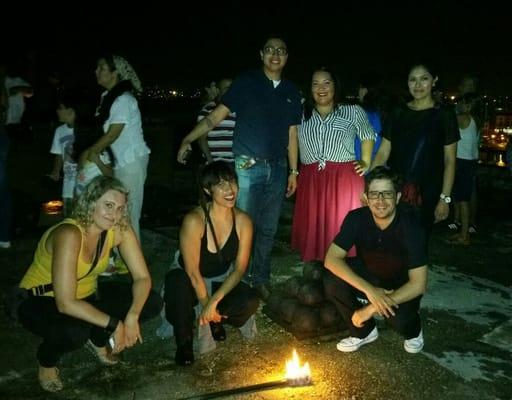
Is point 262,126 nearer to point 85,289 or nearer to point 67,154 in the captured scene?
point 85,289

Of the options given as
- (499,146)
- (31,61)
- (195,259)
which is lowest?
(195,259)

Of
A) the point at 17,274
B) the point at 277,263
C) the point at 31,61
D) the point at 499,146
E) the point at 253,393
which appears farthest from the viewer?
the point at 499,146

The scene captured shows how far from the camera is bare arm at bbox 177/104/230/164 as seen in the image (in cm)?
440

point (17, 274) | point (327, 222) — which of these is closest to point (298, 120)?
point (327, 222)

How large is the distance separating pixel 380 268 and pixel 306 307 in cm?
62

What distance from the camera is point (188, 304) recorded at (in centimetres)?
367

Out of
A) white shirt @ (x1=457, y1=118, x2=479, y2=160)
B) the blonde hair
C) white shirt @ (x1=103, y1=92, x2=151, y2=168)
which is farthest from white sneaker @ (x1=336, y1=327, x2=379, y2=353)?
white shirt @ (x1=457, y1=118, x2=479, y2=160)

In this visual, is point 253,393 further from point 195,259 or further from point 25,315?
point 25,315

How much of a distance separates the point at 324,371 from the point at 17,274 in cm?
321

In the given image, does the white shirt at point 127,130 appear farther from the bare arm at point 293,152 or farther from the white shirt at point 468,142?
the white shirt at point 468,142

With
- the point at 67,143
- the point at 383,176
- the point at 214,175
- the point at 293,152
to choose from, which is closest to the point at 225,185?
the point at 214,175

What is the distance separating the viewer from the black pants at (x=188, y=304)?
3645 millimetres

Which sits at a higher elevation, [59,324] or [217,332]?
[59,324]

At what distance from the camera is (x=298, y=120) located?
4.64 metres
